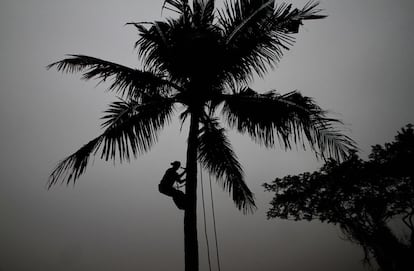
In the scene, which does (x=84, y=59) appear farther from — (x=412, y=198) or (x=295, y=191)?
(x=412, y=198)

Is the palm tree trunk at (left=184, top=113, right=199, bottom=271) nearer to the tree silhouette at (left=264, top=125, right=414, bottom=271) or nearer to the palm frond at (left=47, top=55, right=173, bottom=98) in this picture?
the palm frond at (left=47, top=55, right=173, bottom=98)

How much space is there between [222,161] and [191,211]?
1647mm

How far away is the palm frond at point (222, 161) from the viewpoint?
5.21 m

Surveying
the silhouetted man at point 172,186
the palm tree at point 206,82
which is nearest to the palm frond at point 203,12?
the palm tree at point 206,82

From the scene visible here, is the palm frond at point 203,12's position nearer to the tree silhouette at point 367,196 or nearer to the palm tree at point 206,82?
the palm tree at point 206,82

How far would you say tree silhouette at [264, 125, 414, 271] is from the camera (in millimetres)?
10547

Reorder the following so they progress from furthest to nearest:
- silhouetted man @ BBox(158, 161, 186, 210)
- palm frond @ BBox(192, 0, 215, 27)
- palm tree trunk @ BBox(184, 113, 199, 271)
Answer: palm frond @ BBox(192, 0, 215, 27) < silhouetted man @ BBox(158, 161, 186, 210) < palm tree trunk @ BBox(184, 113, 199, 271)

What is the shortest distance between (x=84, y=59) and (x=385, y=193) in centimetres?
1250

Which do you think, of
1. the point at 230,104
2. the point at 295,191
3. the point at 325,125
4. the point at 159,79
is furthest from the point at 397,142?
the point at 159,79

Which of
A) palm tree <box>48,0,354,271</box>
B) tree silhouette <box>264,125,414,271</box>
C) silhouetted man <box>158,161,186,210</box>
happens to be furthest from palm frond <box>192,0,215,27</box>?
tree silhouette <box>264,125,414,271</box>

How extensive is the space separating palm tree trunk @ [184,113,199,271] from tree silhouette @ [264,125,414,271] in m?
7.89

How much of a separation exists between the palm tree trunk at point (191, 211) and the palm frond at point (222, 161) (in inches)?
29.3

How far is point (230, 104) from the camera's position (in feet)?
16.0

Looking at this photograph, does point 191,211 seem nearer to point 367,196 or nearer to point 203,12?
point 203,12
